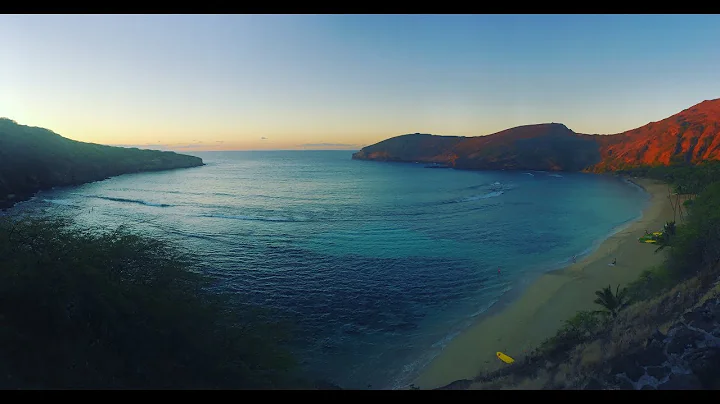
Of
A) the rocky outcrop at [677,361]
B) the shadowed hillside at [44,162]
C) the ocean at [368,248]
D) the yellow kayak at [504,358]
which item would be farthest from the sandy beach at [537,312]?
the shadowed hillside at [44,162]

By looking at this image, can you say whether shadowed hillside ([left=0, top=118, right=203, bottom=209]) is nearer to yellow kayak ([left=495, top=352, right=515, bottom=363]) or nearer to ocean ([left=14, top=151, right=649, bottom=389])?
ocean ([left=14, top=151, right=649, bottom=389])

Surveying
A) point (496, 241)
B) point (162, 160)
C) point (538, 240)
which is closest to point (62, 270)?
point (496, 241)

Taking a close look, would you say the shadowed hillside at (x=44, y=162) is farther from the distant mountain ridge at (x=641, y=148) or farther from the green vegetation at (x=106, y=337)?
the distant mountain ridge at (x=641, y=148)

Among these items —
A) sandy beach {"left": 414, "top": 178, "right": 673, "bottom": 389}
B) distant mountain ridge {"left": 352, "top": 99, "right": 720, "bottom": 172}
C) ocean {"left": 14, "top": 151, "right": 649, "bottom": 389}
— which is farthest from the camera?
distant mountain ridge {"left": 352, "top": 99, "right": 720, "bottom": 172}

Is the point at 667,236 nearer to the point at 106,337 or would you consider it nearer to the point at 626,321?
the point at 626,321

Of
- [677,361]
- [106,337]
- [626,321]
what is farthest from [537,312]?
[106,337]

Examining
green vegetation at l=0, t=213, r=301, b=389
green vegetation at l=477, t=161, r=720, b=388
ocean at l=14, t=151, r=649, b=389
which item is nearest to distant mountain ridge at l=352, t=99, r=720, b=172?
ocean at l=14, t=151, r=649, b=389
